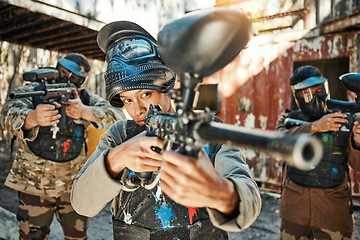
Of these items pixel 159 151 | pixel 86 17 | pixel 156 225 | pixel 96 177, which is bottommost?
pixel 156 225

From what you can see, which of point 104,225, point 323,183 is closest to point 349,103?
point 323,183

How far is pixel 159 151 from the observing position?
51.4 inches

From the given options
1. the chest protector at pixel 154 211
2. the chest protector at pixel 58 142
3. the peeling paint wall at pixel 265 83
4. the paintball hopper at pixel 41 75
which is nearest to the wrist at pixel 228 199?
the chest protector at pixel 154 211

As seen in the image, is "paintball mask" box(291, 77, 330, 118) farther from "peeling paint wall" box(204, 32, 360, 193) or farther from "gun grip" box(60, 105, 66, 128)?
"peeling paint wall" box(204, 32, 360, 193)

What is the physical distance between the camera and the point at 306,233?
112 inches

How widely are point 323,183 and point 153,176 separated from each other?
7.51ft

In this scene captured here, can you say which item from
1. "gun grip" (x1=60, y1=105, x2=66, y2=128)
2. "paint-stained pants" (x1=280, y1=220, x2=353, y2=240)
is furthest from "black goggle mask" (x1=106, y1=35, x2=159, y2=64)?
"paint-stained pants" (x1=280, y1=220, x2=353, y2=240)

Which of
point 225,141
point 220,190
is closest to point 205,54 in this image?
point 225,141

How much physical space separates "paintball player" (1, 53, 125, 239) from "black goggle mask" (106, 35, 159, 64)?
168cm

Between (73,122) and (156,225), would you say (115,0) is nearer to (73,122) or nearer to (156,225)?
(73,122)

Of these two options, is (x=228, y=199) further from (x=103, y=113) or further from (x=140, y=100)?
(x=103, y=113)

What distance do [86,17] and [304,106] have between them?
4.28m

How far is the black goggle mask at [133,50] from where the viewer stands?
1.67 metres

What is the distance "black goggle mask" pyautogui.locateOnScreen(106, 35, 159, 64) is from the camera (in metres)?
1.67
